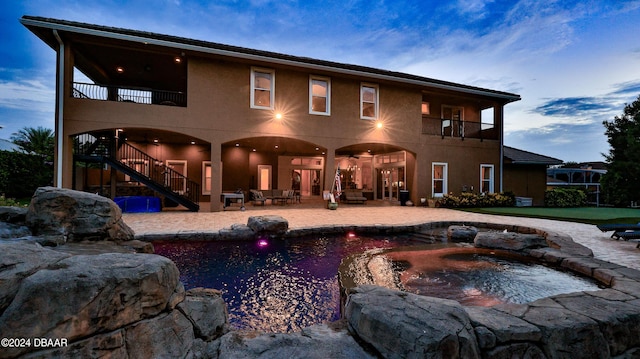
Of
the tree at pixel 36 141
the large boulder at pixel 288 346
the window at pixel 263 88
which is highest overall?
the window at pixel 263 88

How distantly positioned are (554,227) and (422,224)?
4058mm

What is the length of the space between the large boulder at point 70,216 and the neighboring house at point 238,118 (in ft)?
22.3

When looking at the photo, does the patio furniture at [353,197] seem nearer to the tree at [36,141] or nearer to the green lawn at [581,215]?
the green lawn at [581,215]

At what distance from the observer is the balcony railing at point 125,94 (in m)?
10.6

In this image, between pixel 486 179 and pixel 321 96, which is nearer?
pixel 321 96

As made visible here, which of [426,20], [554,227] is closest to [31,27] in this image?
[554,227]

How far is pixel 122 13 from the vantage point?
38.6 metres

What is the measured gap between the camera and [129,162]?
1317 centimetres

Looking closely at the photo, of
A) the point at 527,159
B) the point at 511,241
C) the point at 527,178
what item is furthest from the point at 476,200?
the point at 511,241

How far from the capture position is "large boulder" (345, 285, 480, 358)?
1915 millimetres

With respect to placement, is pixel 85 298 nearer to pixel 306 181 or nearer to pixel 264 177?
pixel 264 177

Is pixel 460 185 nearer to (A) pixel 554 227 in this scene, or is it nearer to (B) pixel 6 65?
(A) pixel 554 227

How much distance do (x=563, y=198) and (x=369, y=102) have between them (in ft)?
43.8

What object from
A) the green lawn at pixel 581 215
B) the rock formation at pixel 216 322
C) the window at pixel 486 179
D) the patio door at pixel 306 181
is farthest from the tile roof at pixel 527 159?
→ the rock formation at pixel 216 322
